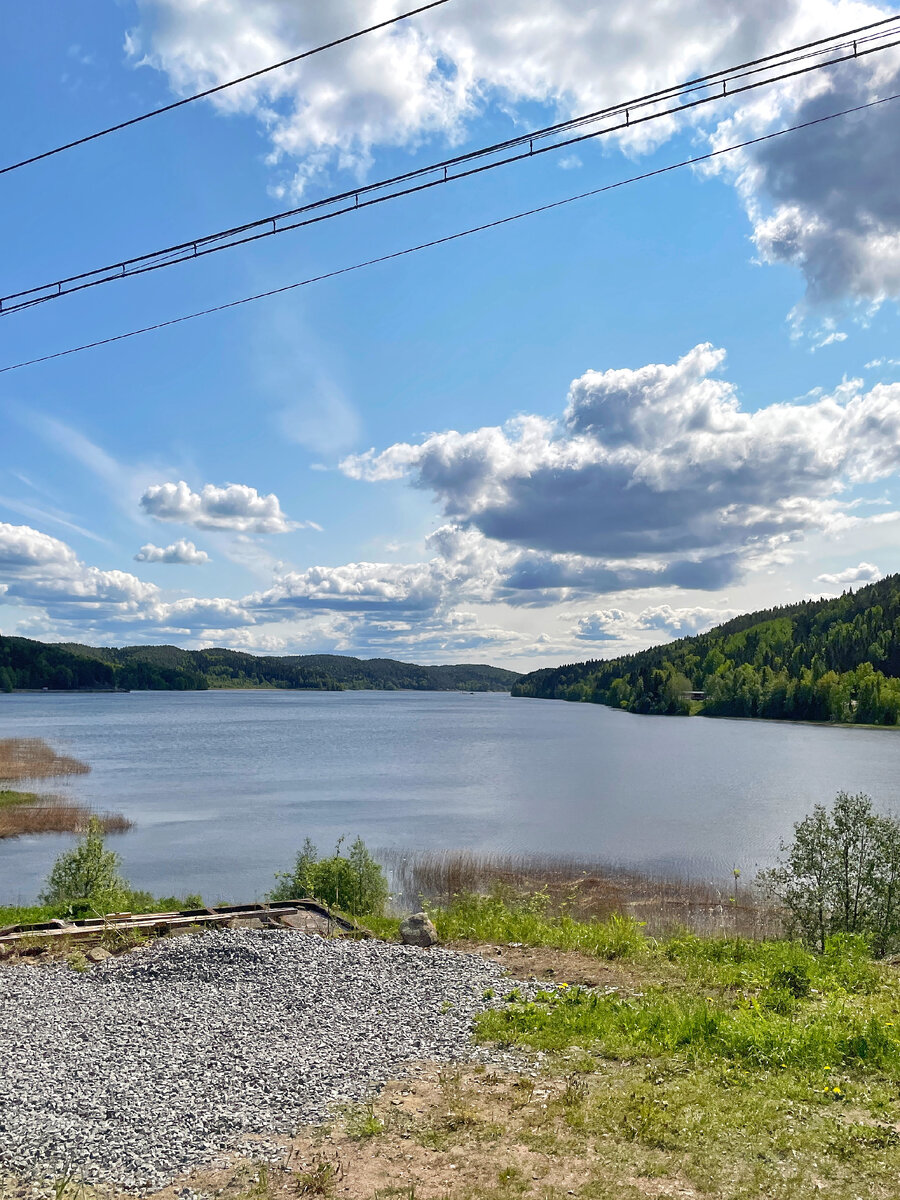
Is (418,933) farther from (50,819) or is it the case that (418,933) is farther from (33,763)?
(33,763)

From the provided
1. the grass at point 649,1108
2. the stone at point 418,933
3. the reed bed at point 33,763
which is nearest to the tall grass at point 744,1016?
the grass at point 649,1108

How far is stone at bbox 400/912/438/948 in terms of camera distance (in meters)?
15.3

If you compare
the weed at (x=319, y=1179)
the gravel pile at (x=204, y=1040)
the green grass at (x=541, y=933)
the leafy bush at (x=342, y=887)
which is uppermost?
the weed at (x=319, y=1179)

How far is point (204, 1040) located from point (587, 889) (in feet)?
79.3

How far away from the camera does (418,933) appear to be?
1534 centimetres

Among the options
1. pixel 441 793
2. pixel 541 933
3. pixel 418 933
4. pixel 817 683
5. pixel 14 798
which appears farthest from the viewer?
pixel 817 683

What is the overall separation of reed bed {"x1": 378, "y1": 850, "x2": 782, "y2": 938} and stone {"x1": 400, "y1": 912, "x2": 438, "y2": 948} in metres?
8.19

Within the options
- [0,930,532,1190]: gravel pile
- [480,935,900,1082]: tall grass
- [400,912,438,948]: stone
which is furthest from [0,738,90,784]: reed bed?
[480,935,900,1082]: tall grass

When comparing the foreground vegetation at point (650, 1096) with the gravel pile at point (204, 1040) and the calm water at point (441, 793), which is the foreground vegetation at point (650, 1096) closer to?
the gravel pile at point (204, 1040)

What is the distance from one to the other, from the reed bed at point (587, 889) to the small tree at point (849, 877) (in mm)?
4120

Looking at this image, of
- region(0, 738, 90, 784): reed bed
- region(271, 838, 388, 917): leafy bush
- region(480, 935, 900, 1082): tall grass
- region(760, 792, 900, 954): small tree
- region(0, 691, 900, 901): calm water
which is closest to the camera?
region(480, 935, 900, 1082): tall grass

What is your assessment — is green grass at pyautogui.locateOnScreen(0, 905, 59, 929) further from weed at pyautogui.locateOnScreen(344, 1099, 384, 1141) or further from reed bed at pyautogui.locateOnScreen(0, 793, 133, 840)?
reed bed at pyautogui.locateOnScreen(0, 793, 133, 840)

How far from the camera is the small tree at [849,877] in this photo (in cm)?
1944

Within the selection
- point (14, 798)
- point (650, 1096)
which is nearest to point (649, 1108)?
point (650, 1096)
